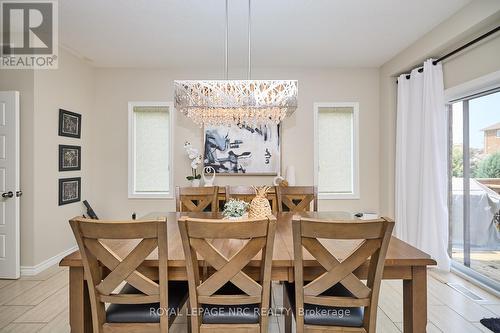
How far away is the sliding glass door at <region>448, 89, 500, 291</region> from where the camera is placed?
292 centimetres

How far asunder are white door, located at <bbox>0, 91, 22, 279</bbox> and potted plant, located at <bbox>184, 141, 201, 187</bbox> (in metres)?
1.97

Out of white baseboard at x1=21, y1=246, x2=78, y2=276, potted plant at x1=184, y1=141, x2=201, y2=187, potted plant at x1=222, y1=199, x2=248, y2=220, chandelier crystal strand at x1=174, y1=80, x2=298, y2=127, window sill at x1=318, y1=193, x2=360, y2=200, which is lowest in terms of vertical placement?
white baseboard at x1=21, y1=246, x2=78, y2=276

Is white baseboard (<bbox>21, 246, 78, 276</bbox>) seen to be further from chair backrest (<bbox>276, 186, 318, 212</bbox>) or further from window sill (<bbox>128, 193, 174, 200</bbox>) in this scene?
chair backrest (<bbox>276, 186, 318, 212</bbox>)

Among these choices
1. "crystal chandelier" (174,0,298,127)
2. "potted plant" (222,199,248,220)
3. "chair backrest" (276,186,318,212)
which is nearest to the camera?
"potted plant" (222,199,248,220)

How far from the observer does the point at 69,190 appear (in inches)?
150

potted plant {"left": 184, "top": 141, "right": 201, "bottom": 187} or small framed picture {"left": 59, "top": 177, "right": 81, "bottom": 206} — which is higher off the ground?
potted plant {"left": 184, "top": 141, "right": 201, "bottom": 187}

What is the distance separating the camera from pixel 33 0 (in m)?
2.62

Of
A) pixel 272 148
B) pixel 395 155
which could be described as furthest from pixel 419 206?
pixel 272 148

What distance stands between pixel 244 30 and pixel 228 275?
273 cm

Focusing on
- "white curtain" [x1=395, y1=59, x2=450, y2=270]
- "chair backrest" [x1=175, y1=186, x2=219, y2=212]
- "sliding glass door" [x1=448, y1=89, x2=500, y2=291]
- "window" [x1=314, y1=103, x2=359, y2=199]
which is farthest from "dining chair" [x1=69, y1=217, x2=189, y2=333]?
"window" [x1=314, y1=103, x2=359, y2=199]

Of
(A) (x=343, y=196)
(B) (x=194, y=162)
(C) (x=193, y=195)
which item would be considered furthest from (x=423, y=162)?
(B) (x=194, y=162)

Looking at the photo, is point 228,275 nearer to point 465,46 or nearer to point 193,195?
point 193,195

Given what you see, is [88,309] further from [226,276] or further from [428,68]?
[428,68]

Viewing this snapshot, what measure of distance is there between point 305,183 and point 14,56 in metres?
3.96
